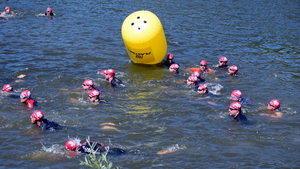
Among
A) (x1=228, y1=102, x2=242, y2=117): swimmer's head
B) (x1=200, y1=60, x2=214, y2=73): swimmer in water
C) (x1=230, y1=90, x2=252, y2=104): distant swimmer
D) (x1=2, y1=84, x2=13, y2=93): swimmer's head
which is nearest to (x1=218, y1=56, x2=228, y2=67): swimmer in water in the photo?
(x1=200, y1=60, x2=214, y2=73): swimmer in water

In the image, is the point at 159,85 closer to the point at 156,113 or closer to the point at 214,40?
the point at 156,113

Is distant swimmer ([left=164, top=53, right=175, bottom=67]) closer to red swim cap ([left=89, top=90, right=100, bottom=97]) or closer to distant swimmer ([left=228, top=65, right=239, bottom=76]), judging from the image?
distant swimmer ([left=228, top=65, right=239, bottom=76])

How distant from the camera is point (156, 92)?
16219mm

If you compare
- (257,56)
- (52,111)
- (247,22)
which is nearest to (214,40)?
(257,56)

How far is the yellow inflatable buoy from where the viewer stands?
16906 mm

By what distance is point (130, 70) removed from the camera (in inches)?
743

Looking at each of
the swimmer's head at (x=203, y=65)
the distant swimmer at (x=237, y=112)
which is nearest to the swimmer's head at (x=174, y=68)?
the swimmer's head at (x=203, y=65)

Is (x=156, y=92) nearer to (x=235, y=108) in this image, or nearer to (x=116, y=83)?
(x=116, y=83)

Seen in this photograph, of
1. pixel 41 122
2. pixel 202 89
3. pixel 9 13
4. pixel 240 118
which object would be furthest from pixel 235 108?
pixel 9 13

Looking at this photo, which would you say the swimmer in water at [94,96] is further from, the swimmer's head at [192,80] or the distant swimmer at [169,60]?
the distant swimmer at [169,60]

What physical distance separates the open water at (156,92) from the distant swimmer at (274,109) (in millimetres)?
280

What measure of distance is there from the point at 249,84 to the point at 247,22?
1289 cm

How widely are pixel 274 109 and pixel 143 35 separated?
6.12 metres

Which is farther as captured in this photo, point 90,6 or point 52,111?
point 90,6
